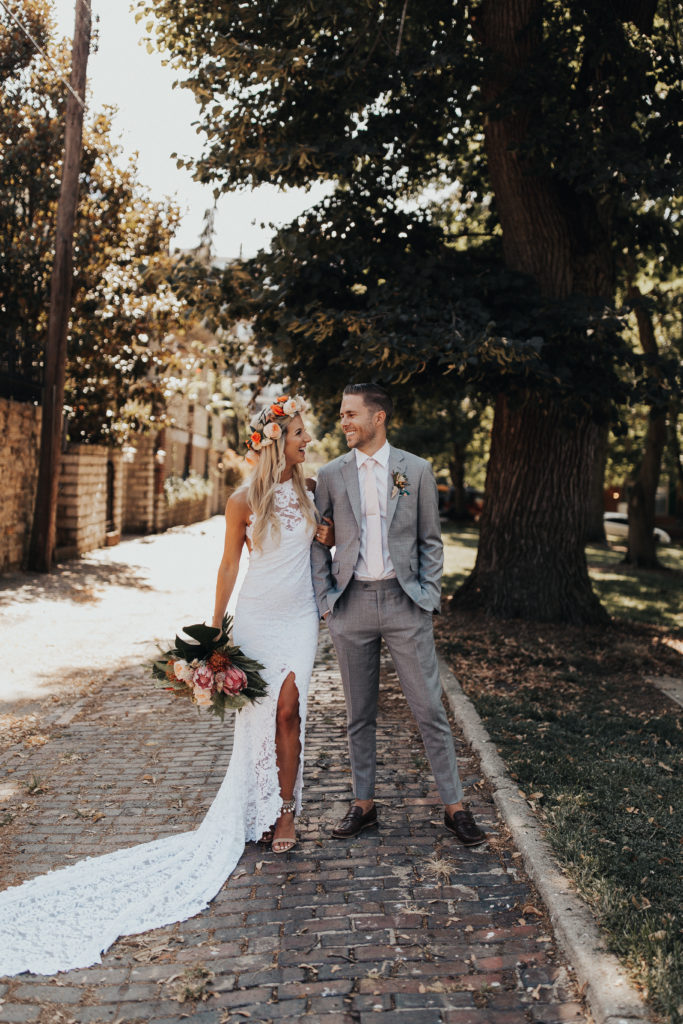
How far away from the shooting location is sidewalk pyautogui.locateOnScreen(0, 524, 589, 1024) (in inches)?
Answer: 126

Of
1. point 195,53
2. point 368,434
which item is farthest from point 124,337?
point 368,434

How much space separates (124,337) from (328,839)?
13848 millimetres

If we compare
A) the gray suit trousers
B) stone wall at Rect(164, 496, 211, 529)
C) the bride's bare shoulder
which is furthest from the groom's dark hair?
stone wall at Rect(164, 496, 211, 529)

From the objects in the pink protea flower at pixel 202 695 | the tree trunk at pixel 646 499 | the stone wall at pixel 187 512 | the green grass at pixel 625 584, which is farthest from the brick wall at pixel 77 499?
the pink protea flower at pixel 202 695

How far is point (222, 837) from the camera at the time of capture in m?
4.41

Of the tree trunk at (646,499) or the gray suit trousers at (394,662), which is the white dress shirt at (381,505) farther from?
the tree trunk at (646,499)

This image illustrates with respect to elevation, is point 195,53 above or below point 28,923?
above

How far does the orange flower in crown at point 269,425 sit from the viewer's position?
14.8 ft

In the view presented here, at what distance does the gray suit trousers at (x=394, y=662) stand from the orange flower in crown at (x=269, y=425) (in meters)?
0.84

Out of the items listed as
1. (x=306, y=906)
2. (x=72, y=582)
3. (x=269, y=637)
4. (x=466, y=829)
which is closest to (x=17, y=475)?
(x=72, y=582)

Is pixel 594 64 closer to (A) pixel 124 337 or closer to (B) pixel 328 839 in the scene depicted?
(B) pixel 328 839

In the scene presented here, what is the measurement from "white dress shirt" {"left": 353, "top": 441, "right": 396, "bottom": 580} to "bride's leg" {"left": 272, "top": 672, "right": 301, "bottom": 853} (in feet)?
2.11

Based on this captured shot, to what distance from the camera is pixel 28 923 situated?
12.1ft

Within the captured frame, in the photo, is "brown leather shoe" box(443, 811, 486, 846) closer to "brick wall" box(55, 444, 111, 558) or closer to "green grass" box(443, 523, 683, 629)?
"green grass" box(443, 523, 683, 629)
